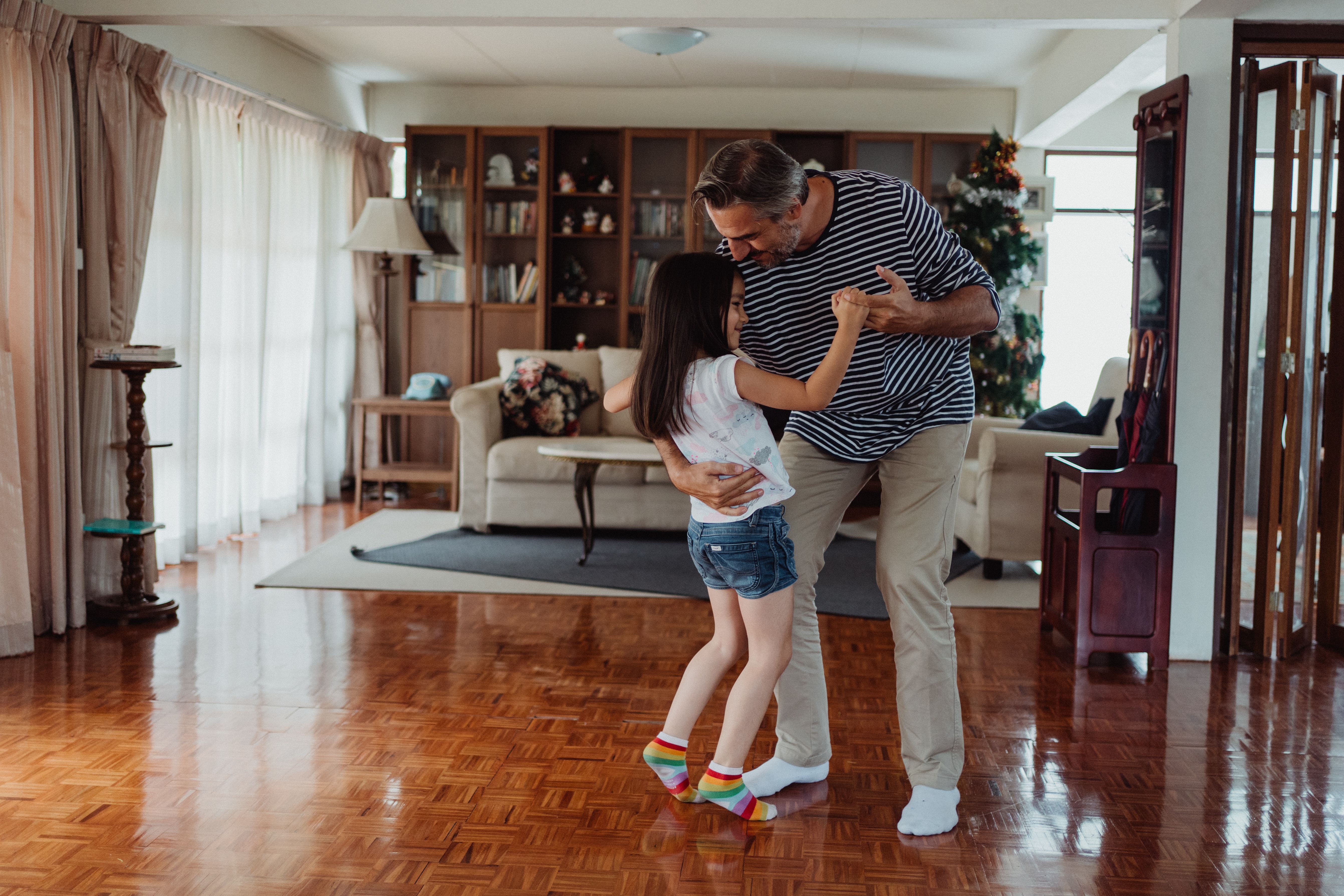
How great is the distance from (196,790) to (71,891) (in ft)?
1.54

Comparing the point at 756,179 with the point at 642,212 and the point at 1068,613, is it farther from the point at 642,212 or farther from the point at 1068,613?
the point at 642,212

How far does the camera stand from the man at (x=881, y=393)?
208cm

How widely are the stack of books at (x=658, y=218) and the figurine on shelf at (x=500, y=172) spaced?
0.80m

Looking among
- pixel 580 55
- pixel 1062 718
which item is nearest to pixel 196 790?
pixel 1062 718

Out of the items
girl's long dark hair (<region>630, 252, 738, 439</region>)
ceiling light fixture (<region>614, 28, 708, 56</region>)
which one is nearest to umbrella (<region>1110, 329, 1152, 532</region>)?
girl's long dark hair (<region>630, 252, 738, 439</region>)

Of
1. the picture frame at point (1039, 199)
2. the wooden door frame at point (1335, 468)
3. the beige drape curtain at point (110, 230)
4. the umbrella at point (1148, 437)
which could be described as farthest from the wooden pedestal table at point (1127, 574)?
the picture frame at point (1039, 199)

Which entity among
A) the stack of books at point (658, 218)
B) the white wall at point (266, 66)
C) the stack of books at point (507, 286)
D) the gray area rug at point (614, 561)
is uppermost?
the white wall at point (266, 66)

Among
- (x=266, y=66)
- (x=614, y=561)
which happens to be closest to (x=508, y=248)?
(x=266, y=66)

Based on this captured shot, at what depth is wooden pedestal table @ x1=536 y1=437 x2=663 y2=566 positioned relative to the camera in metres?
4.83

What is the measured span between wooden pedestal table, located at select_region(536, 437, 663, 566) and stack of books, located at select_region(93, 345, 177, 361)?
1.60m

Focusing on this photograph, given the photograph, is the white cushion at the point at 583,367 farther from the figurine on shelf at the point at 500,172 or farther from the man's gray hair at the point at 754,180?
the man's gray hair at the point at 754,180

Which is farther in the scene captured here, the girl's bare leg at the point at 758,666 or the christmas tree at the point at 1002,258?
the christmas tree at the point at 1002,258

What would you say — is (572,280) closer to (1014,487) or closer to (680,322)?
(1014,487)

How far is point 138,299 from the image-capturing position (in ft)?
13.6
